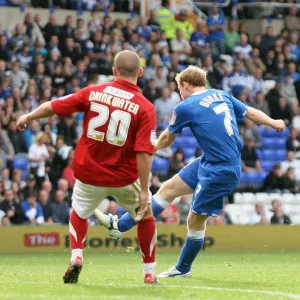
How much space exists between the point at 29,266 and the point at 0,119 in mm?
6078

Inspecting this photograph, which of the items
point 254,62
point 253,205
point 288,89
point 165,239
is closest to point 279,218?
point 253,205

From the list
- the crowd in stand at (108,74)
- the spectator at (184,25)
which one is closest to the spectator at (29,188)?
the crowd in stand at (108,74)

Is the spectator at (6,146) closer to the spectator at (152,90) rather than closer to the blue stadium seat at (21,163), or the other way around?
the blue stadium seat at (21,163)

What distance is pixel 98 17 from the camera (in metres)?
23.3

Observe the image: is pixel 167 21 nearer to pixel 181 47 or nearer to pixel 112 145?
pixel 181 47

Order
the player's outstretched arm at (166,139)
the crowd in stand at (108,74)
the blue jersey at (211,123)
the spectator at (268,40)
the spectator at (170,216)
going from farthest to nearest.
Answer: the spectator at (268,40) < the spectator at (170,216) < the crowd in stand at (108,74) < the player's outstretched arm at (166,139) < the blue jersey at (211,123)

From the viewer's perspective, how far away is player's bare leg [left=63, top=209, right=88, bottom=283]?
29.8ft

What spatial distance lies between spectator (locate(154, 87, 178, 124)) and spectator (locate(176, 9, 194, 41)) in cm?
370

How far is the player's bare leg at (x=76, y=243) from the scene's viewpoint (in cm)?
909

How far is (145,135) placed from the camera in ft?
29.5

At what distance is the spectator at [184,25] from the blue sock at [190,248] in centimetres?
1458

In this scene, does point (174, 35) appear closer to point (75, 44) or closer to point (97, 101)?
point (75, 44)

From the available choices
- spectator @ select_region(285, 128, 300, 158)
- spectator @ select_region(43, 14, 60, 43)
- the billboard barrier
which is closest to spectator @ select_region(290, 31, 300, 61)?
spectator @ select_region(285, 128, 300, 158)

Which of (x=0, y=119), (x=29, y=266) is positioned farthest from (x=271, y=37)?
(x=29, y=266)
